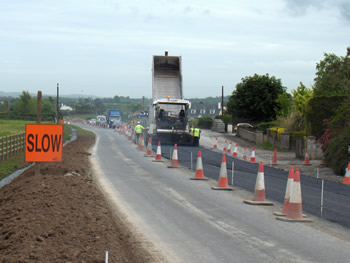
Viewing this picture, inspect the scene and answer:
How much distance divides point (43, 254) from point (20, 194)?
20.7 feet

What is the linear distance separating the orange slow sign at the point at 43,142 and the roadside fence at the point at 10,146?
11723mm

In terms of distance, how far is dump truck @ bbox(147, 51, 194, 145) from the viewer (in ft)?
121

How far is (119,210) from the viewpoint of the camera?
455 inches

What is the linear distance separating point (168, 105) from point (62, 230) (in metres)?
29.4

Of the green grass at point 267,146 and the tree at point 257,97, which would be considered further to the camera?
the tree at point 257,97

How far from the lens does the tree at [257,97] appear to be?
5909 centimetres

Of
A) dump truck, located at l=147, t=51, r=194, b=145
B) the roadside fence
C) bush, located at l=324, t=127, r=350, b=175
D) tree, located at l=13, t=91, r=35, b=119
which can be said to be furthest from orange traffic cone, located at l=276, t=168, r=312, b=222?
tree, located at l=13, t=91, r=35, b=119

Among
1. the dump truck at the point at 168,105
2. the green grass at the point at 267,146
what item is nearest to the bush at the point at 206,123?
the green grass at the point at 267,146

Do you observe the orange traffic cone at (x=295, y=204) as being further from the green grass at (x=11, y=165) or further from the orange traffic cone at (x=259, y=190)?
the green grass at (x=11, y=165)

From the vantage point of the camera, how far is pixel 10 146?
27.3 metres

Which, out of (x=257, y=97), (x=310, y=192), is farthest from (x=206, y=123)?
(x=310, y=192)

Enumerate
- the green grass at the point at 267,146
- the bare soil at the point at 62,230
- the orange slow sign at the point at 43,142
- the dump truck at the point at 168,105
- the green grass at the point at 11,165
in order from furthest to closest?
the green grass at the point at 267,146, the dump truck at the point at 168,105, the green grass at the point at 11,165, the orange slow sign at the point at 43,142, the bare soil at the point at 62,230

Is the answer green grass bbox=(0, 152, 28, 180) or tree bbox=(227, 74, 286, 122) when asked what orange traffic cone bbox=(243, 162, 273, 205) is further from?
tree bbox=(227, 74, 286, 122)

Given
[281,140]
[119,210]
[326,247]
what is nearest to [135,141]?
[281,140]
